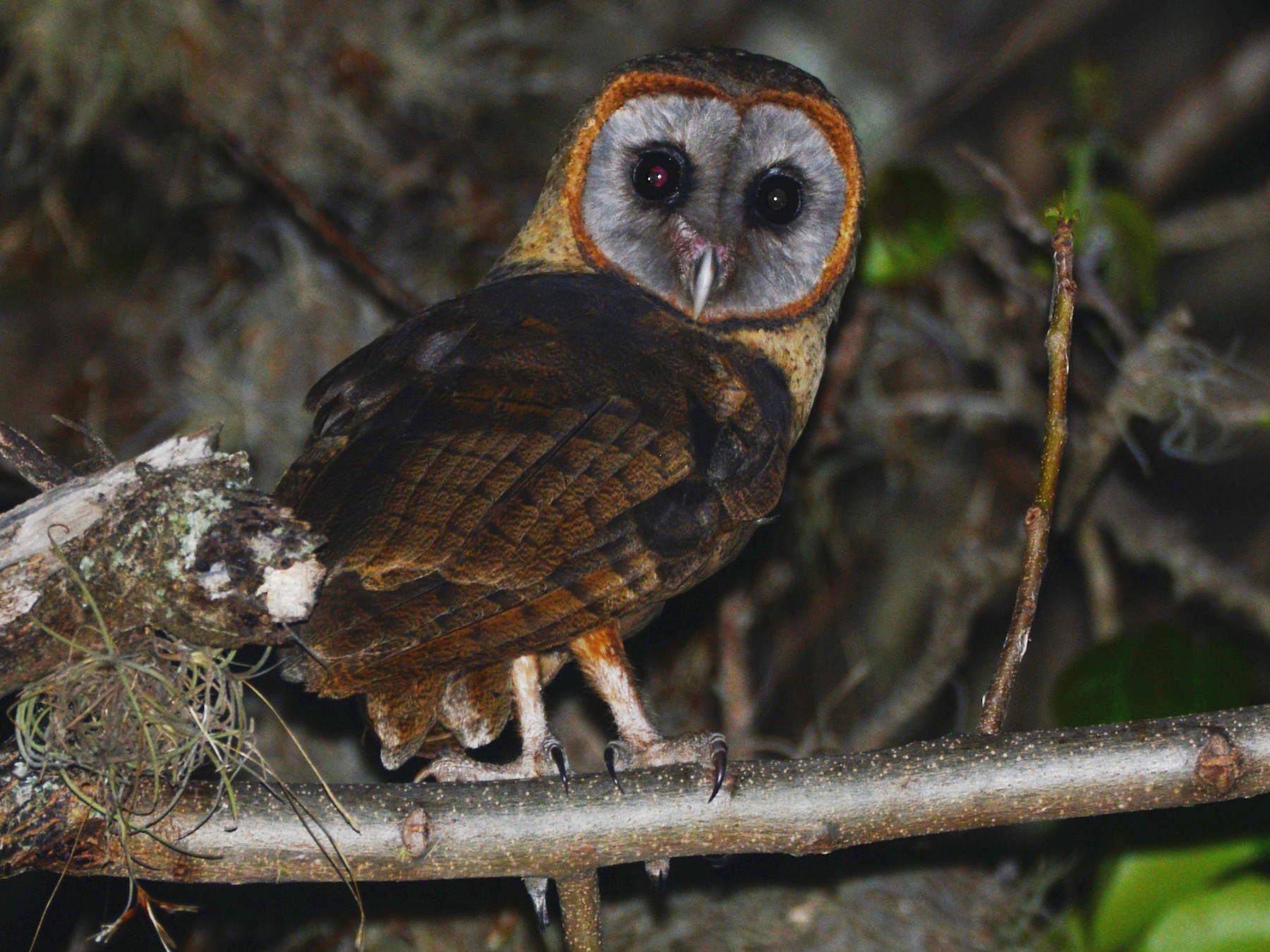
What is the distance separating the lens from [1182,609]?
4.26 meters

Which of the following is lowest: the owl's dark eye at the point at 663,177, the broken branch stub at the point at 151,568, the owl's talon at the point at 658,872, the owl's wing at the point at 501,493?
the owl's talon at the point at 658,872

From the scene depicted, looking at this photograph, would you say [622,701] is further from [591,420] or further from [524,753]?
[591,420]

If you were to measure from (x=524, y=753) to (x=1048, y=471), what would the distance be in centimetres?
112

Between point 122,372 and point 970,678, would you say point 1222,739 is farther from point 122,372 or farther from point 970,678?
point 122,372

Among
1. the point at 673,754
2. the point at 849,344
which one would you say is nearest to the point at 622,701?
the point at 673,754

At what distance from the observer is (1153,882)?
285cm

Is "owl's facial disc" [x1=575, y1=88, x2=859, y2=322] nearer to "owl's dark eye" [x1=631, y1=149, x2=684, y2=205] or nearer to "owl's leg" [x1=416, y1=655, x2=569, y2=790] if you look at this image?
"owl's dark eye" [x1=631, y1=149, x2=684, y2=205]

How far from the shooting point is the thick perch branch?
192 centimetres

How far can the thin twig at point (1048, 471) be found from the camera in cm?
190

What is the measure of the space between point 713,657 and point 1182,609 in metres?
1.61

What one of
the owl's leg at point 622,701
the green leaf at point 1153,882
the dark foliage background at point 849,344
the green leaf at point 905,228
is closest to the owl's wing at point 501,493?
the owl's leg at point 622,701

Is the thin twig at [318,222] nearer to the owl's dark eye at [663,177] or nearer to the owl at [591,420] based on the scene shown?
the owl at [591,420]

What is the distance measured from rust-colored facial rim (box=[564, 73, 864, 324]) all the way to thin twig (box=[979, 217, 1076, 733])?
0.94m

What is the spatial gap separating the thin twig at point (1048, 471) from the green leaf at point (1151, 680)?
106cm
